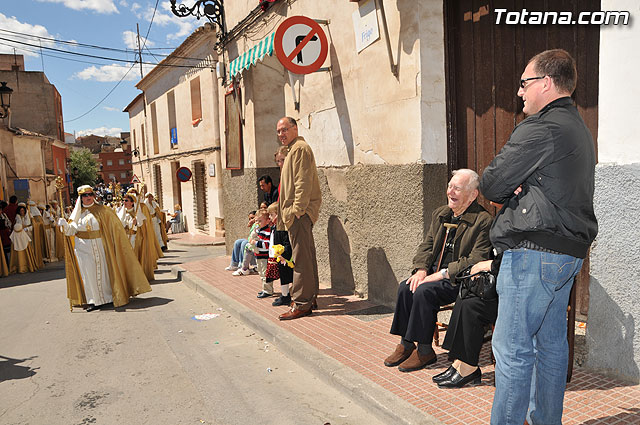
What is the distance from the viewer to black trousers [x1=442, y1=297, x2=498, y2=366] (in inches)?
132

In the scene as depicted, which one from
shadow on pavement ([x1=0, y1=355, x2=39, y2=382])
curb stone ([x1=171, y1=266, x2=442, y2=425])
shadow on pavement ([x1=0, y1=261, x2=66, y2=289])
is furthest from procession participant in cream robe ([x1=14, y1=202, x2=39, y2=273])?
curb stone ([x1=171, y1=266, x2=442, y2=425])

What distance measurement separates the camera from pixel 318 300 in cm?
640

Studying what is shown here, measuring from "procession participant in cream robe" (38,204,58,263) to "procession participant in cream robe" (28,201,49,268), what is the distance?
0.52ft

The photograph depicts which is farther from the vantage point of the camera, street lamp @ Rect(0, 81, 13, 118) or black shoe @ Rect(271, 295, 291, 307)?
street lamp @ Rect(0, 81, 13, 118)

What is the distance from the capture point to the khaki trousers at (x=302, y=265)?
559 cm

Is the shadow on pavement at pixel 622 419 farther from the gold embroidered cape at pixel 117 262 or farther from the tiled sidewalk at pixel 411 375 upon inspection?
the gold embroidered cape at pixel 117 262

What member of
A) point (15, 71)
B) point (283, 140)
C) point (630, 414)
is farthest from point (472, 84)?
point (15, 71)

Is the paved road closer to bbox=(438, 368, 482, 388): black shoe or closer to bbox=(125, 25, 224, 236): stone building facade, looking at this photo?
bbox=(438, 368, 482, 388): black shoe

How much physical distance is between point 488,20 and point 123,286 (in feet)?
20.8

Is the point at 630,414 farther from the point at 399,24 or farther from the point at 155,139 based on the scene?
the point at 155,139

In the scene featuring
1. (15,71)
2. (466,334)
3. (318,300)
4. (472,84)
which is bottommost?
(318,300)

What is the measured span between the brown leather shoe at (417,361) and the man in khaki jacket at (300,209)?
195cm

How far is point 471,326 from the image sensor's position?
11.2ft

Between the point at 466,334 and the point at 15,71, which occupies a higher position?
the point at 15,71
